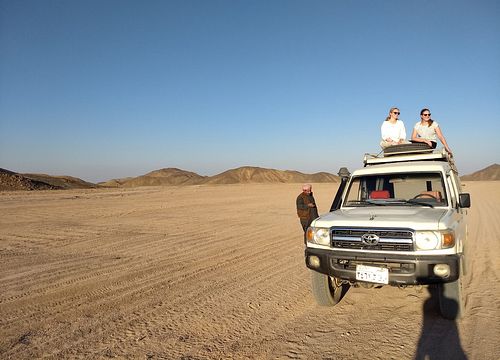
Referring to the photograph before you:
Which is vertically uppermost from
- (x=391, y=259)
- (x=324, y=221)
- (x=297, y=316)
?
(x=324, y=221)

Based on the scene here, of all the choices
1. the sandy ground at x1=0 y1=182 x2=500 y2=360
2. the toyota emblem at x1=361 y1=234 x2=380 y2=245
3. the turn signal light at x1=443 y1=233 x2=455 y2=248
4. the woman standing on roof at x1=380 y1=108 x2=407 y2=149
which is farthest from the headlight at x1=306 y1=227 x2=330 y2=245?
the woman standing on roof at x1=380 y1=108 x2=407 y2=149

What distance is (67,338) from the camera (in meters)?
4.22

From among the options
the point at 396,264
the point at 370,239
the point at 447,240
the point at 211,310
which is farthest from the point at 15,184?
the point at 447,240

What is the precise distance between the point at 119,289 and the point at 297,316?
3057mm

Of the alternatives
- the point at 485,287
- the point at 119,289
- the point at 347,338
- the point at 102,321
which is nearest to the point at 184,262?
the point at 119,289

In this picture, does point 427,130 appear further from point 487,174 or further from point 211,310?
point 487,174

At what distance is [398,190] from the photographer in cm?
578

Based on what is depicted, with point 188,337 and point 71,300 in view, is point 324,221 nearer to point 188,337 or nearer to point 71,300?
point 188,337

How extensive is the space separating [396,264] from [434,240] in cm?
50

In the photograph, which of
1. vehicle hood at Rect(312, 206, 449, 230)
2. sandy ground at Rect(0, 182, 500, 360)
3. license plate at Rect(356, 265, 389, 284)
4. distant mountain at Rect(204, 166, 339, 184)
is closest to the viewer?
sandy ground at Rect(0, 182, 500, 360)

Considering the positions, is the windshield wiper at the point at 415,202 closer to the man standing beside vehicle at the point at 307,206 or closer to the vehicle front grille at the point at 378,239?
the vehicle front grille at the point at 378,239

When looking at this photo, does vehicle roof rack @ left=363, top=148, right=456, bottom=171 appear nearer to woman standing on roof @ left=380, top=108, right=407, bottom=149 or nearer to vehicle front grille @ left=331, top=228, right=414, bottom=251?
woman standing on roof @ left=380, top=108, right=407, bottom=149

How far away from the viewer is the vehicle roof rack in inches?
235

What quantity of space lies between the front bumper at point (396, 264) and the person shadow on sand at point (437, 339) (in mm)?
650
